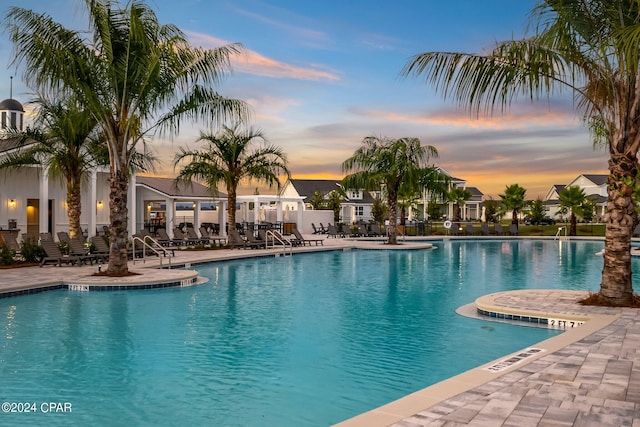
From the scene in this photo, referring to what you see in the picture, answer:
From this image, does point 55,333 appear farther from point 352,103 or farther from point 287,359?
point 352,103

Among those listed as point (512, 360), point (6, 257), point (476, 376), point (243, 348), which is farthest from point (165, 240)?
point (476, 376)

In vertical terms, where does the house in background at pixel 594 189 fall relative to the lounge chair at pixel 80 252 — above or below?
above

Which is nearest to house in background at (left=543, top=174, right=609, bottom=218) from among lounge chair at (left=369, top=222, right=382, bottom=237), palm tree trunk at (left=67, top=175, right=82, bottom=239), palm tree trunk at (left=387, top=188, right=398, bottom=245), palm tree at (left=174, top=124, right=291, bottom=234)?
lounge chair at (left=369, top=222, right=382, bottom=237)

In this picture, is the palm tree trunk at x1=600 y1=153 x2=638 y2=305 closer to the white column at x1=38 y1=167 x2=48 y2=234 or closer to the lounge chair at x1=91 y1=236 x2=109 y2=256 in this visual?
the lounge chair at x1=91 y1=236 x2=109 y2=256

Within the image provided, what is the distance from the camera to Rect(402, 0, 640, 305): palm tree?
396 inches

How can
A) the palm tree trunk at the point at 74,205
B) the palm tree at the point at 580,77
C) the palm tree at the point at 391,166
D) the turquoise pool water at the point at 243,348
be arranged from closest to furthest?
the turquoise pool water at the point at 243,348, the palm tree at the point at 580,77, the palm tree trunk at the point at 74,205, the palm tree at the point at 391,166

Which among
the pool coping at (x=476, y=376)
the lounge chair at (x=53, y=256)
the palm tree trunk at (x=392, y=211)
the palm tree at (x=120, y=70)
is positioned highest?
the palm tree at (x=120, y=70)

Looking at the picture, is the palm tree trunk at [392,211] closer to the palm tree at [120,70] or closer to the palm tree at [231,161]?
the palm tree at [231,161]

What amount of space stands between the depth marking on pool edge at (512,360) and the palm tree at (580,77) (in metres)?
4.21

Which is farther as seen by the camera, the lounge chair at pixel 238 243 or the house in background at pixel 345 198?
the house in background at pixel 345 198

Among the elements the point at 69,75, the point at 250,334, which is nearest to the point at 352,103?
the point at 69,75

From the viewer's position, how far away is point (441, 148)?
30.5 m

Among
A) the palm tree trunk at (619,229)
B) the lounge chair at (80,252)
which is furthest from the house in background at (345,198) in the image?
the palm tree trunk at (619,229)

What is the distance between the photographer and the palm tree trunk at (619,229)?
10.2 meters
